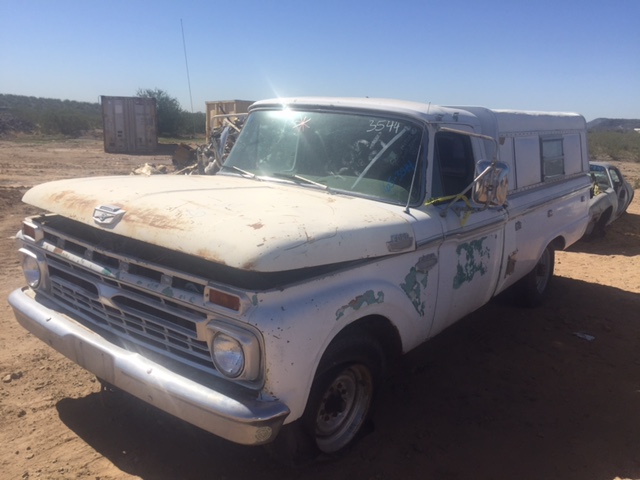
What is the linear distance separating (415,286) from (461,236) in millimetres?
646

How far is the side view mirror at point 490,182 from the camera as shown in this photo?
138 inches

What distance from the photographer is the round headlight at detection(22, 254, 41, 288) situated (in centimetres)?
352

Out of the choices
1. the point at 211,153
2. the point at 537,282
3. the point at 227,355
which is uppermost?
the point at 211,153

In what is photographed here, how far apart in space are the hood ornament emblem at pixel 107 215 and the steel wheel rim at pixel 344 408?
1466mm

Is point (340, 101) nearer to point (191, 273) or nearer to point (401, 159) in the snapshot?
point (401, 159)

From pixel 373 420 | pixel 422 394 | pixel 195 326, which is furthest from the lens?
pixel 422 394

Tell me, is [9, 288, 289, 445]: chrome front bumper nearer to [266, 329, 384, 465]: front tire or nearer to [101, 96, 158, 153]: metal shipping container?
[266, 329, 384, 465]: front tire

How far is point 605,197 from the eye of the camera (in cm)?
1043

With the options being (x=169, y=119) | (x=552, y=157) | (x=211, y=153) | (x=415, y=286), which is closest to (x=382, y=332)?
(x=415, y=286)

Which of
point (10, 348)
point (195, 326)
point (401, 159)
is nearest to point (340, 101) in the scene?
point (401, 159)

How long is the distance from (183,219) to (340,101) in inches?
78.2

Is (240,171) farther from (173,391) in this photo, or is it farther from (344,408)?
(173,391)

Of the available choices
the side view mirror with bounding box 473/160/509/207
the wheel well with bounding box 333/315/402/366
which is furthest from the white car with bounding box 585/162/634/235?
the wheel well with bounding box 333/315/402/366

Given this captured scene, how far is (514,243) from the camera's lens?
4789 mm
